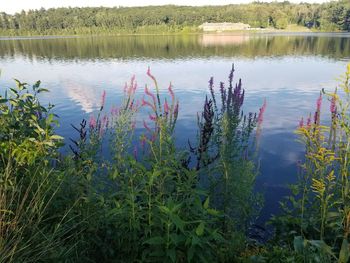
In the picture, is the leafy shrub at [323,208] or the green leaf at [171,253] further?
the leafy shrub at [323,208]

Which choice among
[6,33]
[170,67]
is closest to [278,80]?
[170,67]

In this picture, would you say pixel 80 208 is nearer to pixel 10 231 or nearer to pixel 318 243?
pixel 10 231

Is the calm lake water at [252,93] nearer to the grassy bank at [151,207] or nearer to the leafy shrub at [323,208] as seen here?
the leafy shrub at [323,208]

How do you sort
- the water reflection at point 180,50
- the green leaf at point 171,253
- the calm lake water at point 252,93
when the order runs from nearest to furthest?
the green leaf at point 171,253, the calm lake water at point 252,93, the water reflection at point 180,50

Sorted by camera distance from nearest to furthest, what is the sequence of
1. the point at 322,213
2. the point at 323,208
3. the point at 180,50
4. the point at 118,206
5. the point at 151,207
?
the point at 118,206 < the point at 151,207 < the point at 323,208 < the point at 322,213 < the point at 180,50

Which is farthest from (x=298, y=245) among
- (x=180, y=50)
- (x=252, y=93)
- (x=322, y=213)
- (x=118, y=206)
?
(x=180, y=50)

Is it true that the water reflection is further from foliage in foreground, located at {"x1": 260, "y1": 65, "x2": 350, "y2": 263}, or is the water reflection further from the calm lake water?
foliage in foreground, located at {"x1": 260, "y1": 65, "x2": 350, "y2": 263}

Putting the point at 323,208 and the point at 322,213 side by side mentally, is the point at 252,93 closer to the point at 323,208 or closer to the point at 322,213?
the point at 322,213

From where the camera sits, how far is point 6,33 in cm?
19962

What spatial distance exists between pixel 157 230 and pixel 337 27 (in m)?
206

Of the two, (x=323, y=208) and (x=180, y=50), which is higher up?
(x=180, y=50)

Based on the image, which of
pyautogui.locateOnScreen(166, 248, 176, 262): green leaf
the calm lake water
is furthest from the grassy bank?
the calm lake water

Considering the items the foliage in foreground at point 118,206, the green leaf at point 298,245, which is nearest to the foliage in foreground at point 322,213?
the green leaf at point 298,245

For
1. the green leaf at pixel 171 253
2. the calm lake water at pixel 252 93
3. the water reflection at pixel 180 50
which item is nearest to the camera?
the green leaf at pixel 171 253
